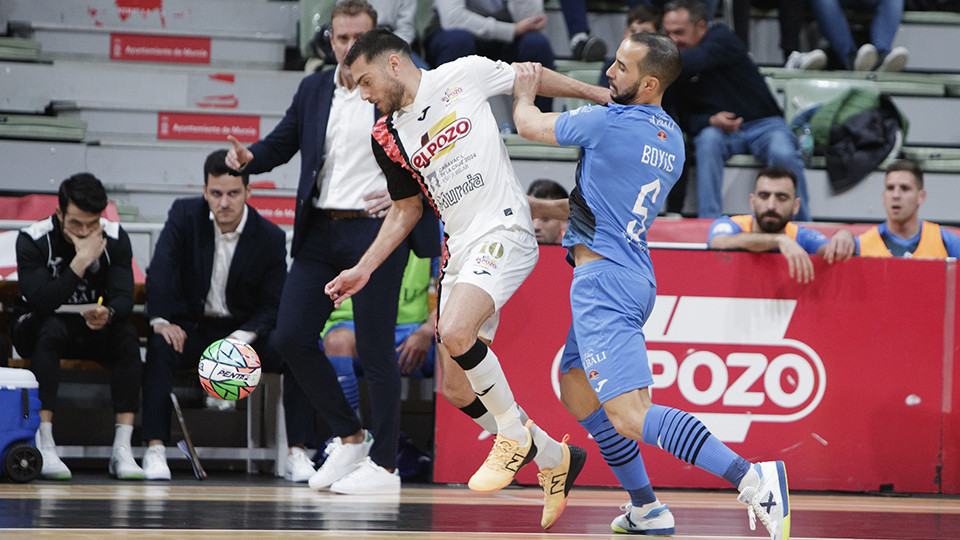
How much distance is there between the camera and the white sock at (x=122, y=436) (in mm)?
5906

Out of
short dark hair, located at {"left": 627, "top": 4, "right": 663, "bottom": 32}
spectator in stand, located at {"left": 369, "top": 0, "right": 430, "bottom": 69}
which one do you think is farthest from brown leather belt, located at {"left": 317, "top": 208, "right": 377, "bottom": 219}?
spectator in stand, located at {"left": 369, "top": 0, "right": 430, "bottom": 69}

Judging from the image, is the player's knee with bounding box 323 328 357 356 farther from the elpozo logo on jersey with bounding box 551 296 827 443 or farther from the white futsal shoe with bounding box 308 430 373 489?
the elpozo logo on jersey with bounding box 551 296 827 443

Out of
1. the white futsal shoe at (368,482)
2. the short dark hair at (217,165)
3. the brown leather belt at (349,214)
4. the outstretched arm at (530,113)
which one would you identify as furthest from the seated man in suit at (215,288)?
the outstretched arm at (530,113)

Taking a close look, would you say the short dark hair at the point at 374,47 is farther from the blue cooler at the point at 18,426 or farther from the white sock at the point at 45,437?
the white sock at the point at 45,437

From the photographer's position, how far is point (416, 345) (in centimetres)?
619

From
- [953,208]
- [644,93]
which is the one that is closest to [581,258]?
[644,93]

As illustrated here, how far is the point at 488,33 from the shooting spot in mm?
8797

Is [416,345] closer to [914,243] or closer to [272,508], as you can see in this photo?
[272,508]

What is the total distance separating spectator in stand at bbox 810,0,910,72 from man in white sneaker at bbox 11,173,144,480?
21.0 ft

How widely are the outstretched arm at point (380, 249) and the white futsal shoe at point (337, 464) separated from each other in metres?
1.21

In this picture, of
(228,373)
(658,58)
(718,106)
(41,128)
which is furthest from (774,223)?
(41,128)

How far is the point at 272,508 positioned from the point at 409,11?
538cm

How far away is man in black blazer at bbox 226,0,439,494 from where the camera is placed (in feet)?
17.5

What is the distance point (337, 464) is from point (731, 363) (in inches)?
83.2
